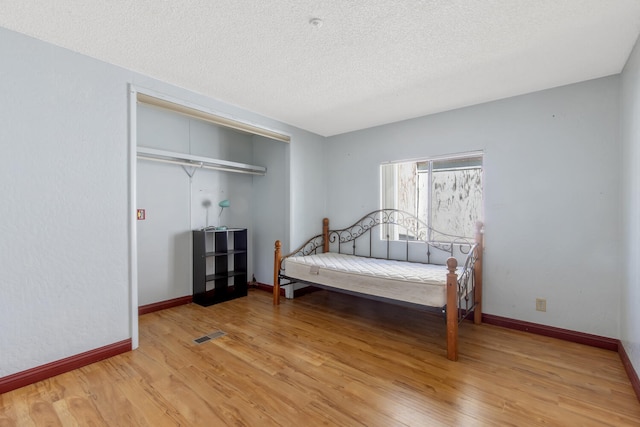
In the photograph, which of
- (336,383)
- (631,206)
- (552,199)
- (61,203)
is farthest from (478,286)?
(61,203)

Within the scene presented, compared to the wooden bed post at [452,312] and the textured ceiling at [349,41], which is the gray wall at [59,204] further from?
the wooden bed post at [452,312]

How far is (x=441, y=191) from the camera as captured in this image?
11.4 feet

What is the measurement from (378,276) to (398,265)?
2.05 ft

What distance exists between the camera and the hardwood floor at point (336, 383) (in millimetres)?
1642

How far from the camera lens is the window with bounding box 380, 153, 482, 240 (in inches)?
129

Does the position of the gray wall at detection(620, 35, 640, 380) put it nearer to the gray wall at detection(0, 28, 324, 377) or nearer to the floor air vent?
the floor air vent

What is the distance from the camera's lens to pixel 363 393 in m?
1.86

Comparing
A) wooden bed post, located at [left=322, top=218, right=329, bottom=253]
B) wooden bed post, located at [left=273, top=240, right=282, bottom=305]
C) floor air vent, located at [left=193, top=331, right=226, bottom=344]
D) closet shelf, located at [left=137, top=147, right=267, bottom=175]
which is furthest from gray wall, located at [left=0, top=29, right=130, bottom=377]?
wooden bed post, located at [left=322, top=218, right=329, bottom=253]

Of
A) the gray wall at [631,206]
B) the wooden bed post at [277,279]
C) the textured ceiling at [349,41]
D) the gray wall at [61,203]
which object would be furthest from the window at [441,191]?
the gray wall at [61,203]

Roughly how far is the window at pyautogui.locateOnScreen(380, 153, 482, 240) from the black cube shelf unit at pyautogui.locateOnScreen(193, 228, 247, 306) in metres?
2.19

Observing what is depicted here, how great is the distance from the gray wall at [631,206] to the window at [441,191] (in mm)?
1143

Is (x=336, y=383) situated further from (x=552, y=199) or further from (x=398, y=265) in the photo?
(x=552, y=199)

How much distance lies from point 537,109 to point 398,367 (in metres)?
2.75

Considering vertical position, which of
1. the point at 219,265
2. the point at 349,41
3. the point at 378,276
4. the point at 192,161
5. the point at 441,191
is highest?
the point at 349,41
